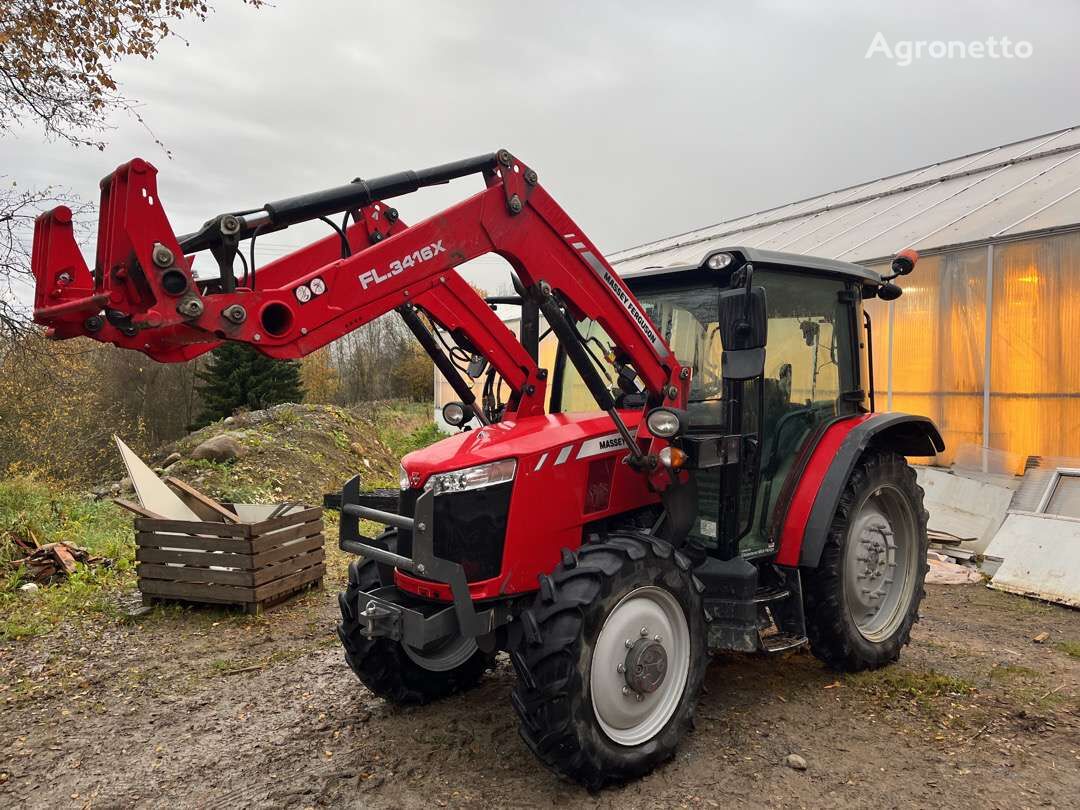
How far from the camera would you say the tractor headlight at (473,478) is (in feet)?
10.8

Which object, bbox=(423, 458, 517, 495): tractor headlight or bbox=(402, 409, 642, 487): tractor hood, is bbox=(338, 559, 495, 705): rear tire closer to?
bbox=(402, 409, 642, 487): tractor hood

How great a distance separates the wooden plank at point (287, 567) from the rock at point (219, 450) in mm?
5594

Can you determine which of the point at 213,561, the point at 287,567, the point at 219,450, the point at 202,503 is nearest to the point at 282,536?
the point at 287,567

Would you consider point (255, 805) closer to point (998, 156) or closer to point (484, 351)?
point (484, 351)

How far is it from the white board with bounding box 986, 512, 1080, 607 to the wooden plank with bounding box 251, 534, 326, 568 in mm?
5879

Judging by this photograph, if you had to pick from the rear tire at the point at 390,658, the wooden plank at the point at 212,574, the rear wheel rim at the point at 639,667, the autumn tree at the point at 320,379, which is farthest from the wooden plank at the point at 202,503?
the autumn tree at the point at 320,379

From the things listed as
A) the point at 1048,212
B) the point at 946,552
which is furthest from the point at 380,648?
the point at 1048,212

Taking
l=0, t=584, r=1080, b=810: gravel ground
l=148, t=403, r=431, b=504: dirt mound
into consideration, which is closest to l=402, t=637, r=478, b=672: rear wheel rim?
l=0, t=584, r=1080, b=810: gravel ground

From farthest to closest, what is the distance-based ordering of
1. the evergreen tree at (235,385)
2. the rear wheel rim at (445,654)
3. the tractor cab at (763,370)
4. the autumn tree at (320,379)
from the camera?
the autumn tree at (320,379), the evergreen tree at (235,385), the tractor cab at (763,370), the rear wheel rim at (445,654)

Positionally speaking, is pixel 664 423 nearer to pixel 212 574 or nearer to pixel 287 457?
pixel 212 574

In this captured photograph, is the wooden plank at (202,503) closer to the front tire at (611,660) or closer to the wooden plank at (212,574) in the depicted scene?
the wooden plank at (212,574)

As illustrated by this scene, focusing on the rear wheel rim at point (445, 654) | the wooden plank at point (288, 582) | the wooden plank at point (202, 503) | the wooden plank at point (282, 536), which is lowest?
the wooden plank at point (288, 582)

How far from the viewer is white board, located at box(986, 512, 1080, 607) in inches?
246

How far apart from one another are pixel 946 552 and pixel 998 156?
7607mm
